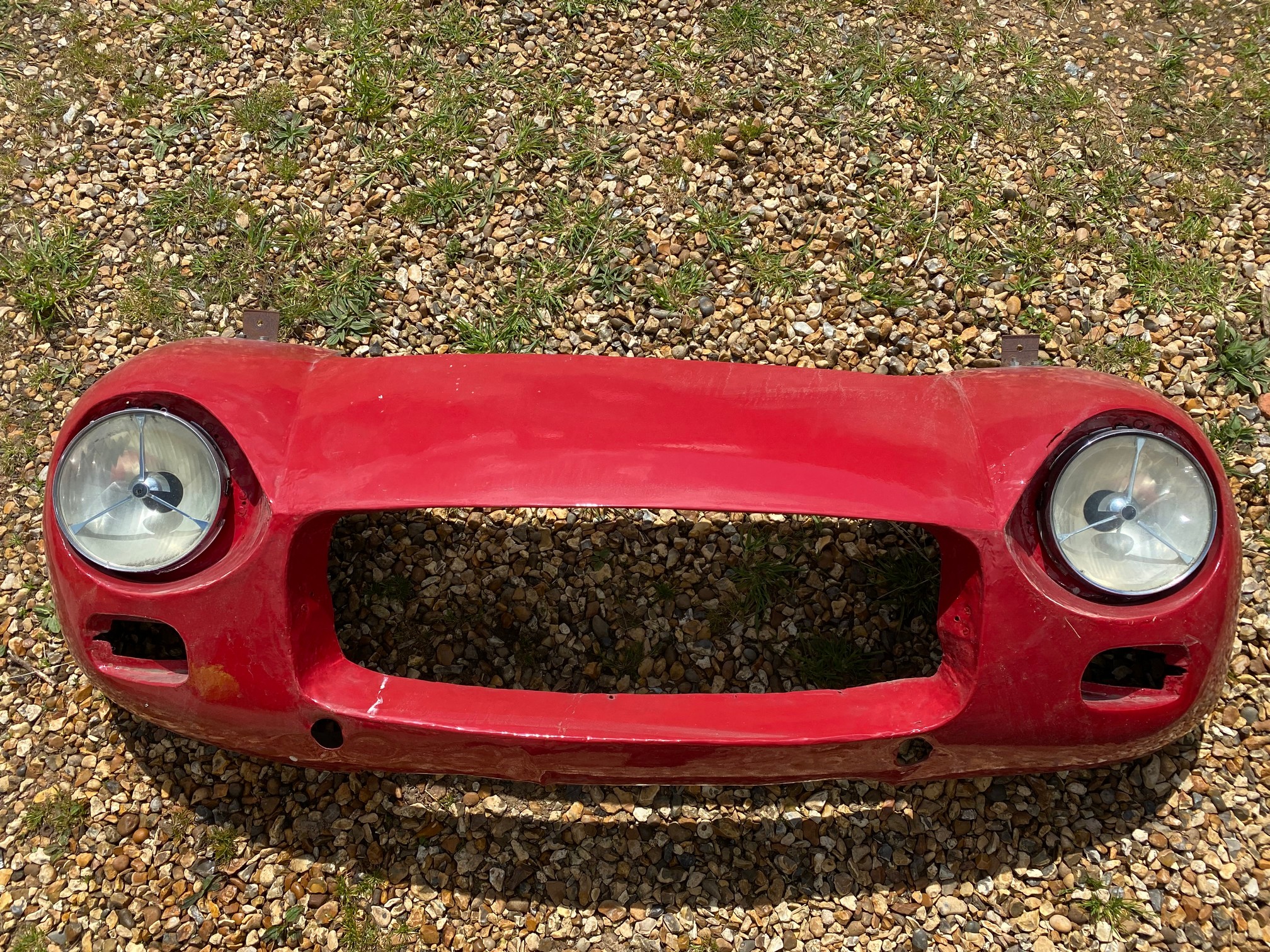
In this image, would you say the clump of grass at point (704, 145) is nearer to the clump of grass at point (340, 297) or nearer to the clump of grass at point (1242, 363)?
the clump of grass at point (340, 297)

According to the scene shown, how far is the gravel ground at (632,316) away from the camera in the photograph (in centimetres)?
260

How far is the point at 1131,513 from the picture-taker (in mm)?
1983

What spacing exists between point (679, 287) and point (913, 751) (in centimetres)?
159

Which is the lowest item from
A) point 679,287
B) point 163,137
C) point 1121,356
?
point 1121,356

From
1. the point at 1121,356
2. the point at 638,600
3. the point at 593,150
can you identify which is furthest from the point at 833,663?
the point at 593,150

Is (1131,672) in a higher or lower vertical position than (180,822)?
higher

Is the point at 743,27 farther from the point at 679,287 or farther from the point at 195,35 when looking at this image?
the point at 195,35

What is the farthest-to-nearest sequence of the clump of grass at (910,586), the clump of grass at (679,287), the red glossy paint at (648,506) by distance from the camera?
the clump of grass at (679,287), the clump of grass at (910,586), the red glossy paint at (648,506)

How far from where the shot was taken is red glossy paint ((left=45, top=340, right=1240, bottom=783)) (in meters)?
1.96

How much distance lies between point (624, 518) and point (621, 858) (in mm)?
973

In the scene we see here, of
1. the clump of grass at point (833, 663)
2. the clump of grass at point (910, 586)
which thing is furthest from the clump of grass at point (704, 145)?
the clump of grass at point (833, 663)

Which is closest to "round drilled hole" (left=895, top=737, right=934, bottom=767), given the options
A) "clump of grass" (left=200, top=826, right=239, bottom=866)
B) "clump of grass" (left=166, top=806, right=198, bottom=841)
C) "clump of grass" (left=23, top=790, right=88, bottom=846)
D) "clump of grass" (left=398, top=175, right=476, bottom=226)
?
"clump of grass" (left=200, top=826, right=239, bottom=866)

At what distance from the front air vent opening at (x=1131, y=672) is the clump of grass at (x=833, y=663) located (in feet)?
1.98

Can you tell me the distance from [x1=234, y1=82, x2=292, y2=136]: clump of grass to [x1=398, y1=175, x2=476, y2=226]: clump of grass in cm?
59
